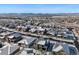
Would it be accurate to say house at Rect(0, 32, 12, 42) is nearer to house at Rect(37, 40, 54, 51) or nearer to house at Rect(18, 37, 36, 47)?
house at Rect(18, 37, 36, 47)

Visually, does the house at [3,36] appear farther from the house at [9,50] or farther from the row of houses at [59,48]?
the row of houses at [59,48]

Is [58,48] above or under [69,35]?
under

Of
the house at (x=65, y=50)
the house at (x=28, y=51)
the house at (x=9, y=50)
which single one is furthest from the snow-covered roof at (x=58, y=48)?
the house at (x=9, y=50)

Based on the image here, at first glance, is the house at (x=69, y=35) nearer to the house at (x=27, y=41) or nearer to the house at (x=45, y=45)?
the house at (x=45, y=45)

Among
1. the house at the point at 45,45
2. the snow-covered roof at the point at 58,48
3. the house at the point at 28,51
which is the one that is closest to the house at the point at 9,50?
the house at the point at 28,51

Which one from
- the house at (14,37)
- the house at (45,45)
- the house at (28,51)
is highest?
the house at (14,37)

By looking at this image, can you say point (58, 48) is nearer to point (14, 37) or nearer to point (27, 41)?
point (27, 41)

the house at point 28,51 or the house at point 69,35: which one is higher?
the house at point 69,35

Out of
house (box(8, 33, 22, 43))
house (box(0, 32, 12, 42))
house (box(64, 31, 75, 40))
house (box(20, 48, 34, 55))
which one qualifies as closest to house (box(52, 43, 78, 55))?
house (box(64, 31, 75, 40))

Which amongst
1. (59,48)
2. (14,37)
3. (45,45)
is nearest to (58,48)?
(59,48)
